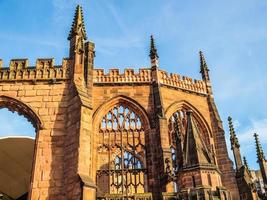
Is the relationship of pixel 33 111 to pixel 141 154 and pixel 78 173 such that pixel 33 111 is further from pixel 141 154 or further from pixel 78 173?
pixel 141 154

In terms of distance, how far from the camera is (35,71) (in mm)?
15086

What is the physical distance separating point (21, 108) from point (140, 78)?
5.73 m

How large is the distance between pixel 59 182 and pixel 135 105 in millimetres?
5281

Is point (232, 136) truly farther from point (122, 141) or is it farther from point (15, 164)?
point (15, 164)

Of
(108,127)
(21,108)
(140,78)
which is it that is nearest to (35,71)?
(21,108)

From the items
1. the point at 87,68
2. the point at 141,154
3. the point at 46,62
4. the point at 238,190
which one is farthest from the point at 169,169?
the point at 46,62

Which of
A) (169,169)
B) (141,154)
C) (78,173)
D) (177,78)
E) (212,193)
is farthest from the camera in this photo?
(177,78)

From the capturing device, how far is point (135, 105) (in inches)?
635

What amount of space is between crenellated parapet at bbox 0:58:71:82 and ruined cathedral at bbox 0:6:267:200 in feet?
0.13

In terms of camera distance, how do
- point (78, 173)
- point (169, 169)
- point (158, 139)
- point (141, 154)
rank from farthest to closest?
point (141, 154) < point (158, 139) < point (169, 169) < point (78, 173)

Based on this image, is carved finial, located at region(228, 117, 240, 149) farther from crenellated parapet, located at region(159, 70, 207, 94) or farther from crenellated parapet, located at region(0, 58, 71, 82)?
crenellated parapet, located at region(0, 58, 71, 82)

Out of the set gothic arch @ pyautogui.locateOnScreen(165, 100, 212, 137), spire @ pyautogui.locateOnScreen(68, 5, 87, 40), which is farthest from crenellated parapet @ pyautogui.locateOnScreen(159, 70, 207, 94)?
spire @ pyautogui.locateOnScreen(68, 5, 87, 40)

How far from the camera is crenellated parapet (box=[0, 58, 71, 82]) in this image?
14870 millimetres

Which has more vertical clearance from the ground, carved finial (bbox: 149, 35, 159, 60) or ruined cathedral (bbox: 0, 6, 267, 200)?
carved finial (bbox: 149, 35, 159, 60)
